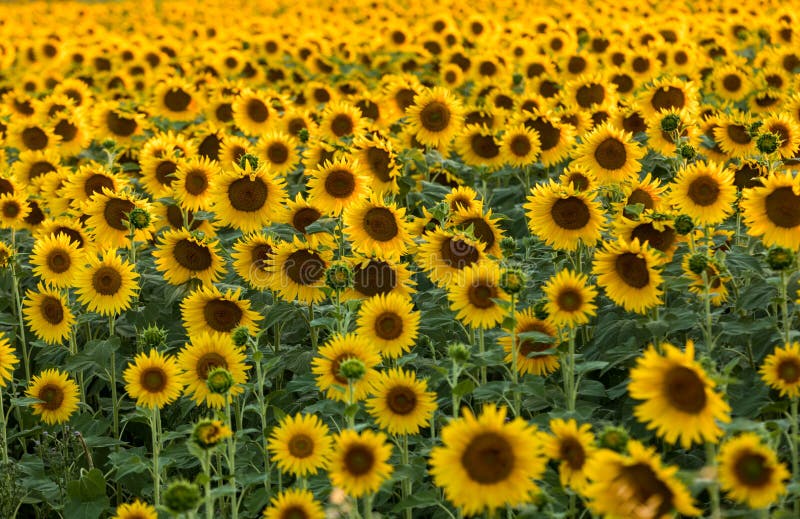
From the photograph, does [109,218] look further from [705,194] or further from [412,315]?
[705,194]

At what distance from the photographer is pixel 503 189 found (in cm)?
784

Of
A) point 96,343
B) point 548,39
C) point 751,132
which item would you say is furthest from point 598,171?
point 548,39

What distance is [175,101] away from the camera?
31.4ft

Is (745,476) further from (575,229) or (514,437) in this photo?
(575,229)

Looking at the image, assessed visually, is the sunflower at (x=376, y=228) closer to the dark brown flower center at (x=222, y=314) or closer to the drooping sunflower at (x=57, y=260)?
the dark brown flower center at (x=222, y=314)

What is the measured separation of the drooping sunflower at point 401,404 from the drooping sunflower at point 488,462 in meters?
0.73

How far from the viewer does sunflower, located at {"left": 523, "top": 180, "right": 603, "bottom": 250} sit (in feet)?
17.2

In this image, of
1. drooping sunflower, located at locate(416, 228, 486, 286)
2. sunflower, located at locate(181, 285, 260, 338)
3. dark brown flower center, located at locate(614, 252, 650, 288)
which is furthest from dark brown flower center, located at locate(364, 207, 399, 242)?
dark brown flower center, located at locate(614, 252, 650, 288)

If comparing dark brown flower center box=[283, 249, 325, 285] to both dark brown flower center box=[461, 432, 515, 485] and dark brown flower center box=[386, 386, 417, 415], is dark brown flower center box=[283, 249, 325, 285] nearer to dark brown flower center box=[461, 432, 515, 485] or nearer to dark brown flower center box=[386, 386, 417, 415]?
dark brown flower center box=[386, 386, 417, 415]

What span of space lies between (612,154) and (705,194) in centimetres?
123

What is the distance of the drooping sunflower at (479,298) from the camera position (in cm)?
474

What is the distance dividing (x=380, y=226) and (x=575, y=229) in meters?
1.14

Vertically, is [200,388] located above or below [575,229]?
below

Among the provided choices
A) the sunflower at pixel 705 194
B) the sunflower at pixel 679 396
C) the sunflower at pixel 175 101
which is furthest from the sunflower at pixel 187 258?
the sunflower at pixel 175 101
